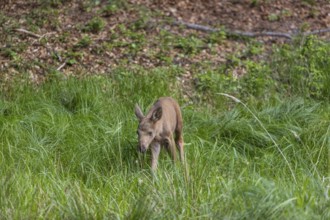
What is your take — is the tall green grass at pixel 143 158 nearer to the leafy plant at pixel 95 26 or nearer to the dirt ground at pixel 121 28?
the dirt ground at pixel 121 28

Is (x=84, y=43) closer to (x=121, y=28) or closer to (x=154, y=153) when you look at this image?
(x=121, y=28)

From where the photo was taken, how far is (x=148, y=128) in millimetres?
7363

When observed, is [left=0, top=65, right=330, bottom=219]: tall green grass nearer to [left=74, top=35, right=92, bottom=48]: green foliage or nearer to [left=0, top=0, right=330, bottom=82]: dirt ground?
[left=0, top=0, right=330, bottom=82]: dirt ground

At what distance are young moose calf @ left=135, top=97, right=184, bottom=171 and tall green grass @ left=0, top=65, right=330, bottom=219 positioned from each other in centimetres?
14

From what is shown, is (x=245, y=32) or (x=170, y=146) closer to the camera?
(x=170, y=146)

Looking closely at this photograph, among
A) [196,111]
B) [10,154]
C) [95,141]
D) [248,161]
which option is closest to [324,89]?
[196,111]

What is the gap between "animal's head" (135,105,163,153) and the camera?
7.30 meters

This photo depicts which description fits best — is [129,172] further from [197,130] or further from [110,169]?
[197,130]

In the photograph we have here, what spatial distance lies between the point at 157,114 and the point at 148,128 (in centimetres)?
15

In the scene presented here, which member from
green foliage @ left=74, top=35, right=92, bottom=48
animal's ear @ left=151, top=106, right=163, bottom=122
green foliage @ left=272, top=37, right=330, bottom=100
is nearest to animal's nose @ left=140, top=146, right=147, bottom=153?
animal's ear @ left=151, top=106, right=163, bottom=122

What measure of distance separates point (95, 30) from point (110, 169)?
4.80 meters

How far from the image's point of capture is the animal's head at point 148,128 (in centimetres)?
730

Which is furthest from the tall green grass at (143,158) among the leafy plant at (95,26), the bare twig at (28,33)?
the bare twig at (28,33)

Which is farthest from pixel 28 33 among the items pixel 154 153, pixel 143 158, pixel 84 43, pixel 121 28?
pixel 154 153
